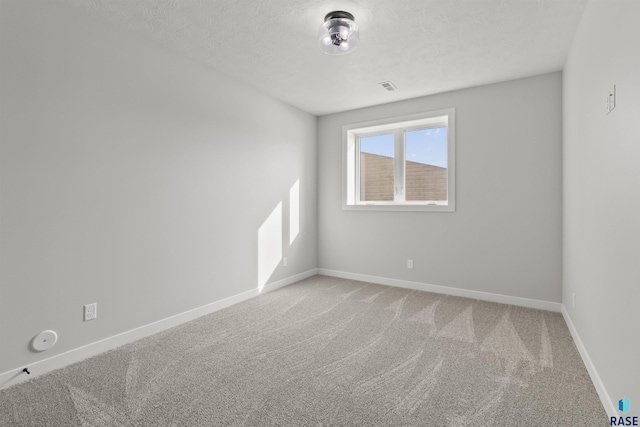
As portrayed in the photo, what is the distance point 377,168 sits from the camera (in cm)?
454

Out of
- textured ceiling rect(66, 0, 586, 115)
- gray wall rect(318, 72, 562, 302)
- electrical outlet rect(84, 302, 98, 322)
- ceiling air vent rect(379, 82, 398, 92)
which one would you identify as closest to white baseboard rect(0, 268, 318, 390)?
electrical outlet rect(84, 302, 98, 322)

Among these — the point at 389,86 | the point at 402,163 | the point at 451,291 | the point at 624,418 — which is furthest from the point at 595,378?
the point at 389,86

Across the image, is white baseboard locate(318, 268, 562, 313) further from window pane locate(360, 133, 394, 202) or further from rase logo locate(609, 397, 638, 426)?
rase logo locate(609, 397, 638, 426)

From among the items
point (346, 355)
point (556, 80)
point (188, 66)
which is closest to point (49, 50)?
point (188, 66)

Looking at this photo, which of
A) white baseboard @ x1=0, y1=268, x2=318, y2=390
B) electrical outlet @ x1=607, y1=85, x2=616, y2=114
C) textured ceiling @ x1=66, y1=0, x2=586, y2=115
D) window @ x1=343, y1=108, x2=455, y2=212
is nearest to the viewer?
electrical outlet @ x1=607, y1=85, x2=616, y2=114

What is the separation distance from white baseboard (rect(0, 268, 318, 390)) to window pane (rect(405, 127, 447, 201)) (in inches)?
100

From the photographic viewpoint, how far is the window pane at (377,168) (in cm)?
439

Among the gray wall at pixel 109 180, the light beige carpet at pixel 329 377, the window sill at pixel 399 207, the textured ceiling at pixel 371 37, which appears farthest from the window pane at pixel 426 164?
the gray wall at pixel 109 180

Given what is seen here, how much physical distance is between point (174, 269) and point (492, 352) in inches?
107

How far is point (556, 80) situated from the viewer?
10.2ft

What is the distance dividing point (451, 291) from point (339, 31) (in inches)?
122

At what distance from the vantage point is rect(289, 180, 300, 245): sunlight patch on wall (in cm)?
427

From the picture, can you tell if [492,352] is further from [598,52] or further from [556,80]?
[556,80]

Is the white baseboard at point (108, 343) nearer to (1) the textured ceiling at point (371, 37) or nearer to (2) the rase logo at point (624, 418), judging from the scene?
(1) the textured ceiling at point (371, 37)
